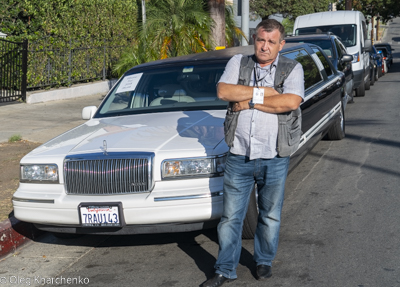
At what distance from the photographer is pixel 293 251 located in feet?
15.8

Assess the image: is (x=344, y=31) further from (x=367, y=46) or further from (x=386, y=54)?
(x=386, y=54)

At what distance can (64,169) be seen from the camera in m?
4.76

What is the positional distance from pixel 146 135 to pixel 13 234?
5.46ft

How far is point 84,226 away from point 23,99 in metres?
11.0

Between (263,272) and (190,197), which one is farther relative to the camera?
(190,197)

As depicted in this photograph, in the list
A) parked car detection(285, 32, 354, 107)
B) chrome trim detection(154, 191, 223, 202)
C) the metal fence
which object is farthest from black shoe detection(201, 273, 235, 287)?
the metal fence

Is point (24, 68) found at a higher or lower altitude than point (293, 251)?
higher

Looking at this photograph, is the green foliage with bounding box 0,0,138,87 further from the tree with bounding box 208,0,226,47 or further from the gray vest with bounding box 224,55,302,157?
the gray vest with bounding box 224,55,302,157

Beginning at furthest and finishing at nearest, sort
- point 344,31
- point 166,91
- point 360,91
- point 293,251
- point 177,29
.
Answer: point 344,31, point 360,91, point 177,29, point 166,91, point 293,251

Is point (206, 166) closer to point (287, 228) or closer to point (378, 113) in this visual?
point (287, 228)

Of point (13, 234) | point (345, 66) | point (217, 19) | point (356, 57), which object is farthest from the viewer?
point (356, 57)

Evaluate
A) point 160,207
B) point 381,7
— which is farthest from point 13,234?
point 381,7

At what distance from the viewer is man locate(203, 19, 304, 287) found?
3.88 m

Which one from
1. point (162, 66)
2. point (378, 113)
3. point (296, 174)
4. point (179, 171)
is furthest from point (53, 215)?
point (378, 113)
